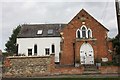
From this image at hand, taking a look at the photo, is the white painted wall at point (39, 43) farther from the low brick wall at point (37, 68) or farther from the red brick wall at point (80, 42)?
the low brick wall at point (37, 68)

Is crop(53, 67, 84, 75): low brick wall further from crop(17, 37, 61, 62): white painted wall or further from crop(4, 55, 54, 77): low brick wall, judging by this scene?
crop(17, 37, 61, 62): white painted wall

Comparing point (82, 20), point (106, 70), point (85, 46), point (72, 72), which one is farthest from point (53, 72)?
point (82, 20)

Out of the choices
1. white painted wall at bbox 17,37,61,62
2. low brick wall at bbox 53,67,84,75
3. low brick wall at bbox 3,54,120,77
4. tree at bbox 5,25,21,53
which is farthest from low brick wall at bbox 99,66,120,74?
tree at bbox 5,25,21,53

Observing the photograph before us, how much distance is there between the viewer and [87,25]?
3403cm

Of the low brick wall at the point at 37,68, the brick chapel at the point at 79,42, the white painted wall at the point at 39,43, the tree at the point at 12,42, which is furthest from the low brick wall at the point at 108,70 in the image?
the tree at the point at 12,42

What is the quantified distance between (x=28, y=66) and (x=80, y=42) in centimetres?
1143

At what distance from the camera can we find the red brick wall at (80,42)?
108 feet

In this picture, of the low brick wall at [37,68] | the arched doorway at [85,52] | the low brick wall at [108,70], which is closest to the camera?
the low brick wall at [37,68]

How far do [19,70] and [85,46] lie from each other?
12.5 metres

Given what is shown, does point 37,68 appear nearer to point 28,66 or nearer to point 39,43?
point 28,66

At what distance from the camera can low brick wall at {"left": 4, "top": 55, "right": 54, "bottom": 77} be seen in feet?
77.8

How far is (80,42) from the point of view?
33.1 m

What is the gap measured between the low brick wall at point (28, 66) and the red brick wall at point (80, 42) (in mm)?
9766

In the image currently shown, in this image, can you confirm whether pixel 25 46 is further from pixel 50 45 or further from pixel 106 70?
pixel 106 70
